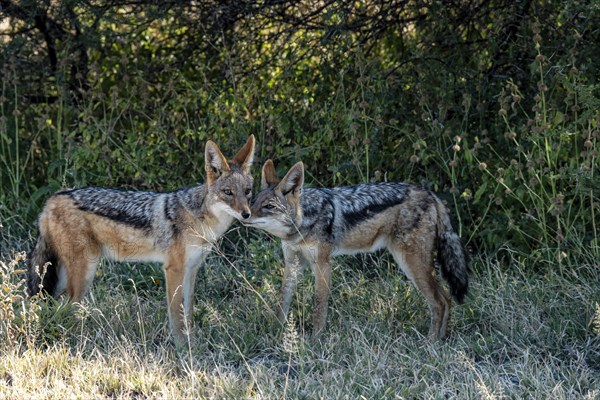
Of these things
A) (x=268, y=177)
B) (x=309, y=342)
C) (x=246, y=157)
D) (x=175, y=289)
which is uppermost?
(x=246, y=157)

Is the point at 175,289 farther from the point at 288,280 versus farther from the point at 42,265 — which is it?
the point at 42,265

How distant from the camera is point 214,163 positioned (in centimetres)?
702

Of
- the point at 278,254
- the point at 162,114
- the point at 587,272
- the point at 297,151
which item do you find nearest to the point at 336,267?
the point at 278,254

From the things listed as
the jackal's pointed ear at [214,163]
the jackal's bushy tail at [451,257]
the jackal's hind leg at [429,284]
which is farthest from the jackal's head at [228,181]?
the jackal's bushy tail at [451,257]

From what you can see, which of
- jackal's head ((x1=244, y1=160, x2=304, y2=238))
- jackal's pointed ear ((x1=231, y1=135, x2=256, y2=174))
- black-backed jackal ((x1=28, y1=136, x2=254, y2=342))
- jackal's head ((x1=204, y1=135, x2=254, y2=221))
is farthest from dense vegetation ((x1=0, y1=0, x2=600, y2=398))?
jackal's pointed ear ((x1=231, y1=135, x2=256, y2=174))

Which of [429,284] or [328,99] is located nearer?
[429,284]

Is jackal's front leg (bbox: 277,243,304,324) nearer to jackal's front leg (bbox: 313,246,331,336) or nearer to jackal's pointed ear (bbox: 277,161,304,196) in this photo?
jackal's front leg (bbox: 313,246,331,336)

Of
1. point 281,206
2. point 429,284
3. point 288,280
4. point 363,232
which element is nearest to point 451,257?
point 429,284

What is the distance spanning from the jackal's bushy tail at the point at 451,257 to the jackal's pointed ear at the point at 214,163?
1.63 metres

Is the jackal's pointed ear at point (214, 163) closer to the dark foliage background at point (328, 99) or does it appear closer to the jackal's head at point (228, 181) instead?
the jackal's head at point (228, 181)

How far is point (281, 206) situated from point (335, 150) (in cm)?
221

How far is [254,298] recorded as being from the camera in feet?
23.9

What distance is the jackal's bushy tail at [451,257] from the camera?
23.0 feet

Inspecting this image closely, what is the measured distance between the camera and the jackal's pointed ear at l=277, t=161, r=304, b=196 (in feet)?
22.6
